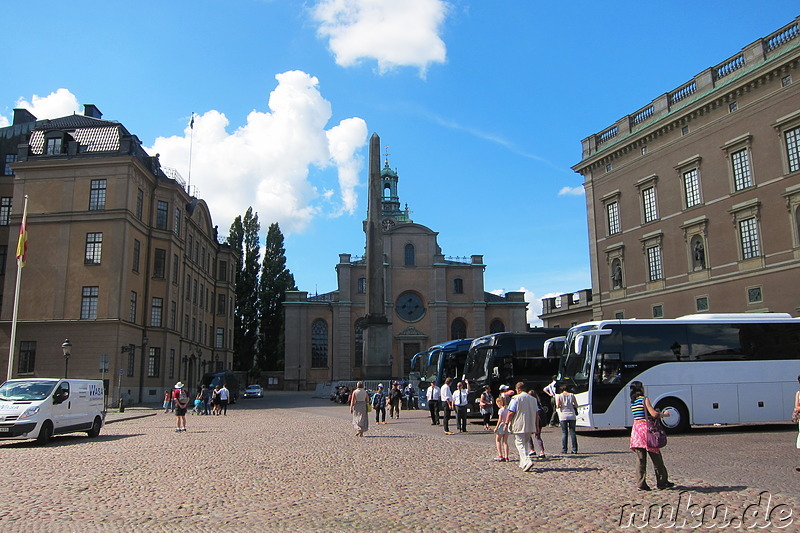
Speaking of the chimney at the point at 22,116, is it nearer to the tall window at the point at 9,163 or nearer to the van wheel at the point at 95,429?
the tall window at the point at 9,163

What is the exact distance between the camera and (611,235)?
129 ft

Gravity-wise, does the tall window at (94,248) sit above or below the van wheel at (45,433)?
above

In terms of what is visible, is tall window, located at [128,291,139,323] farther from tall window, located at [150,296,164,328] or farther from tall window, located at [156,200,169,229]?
tall window, located at [156,200,169,229]

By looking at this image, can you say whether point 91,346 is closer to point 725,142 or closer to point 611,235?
point 611,235

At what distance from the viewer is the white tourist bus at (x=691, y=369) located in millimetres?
17984

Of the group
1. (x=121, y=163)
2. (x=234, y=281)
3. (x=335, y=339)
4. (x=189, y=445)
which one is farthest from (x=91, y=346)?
(x=335, y=339)

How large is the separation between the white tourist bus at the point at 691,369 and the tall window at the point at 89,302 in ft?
96.2

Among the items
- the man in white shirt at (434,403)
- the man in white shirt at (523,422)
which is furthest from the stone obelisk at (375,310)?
the man in white shirt at (523,422)

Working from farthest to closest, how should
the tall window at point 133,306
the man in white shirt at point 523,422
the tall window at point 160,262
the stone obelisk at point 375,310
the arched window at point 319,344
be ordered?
the arched window at point 319,344 → the tall window at point 160,262 → the stone obelisk at point 375,310 → the tall window at point 133,306 → the man in white shirt at point 523,422

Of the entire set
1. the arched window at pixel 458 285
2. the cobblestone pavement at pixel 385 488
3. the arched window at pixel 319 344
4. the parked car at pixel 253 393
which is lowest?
the cobblestone pavement at pixel 385 488

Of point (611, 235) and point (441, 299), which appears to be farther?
point (441, 299)

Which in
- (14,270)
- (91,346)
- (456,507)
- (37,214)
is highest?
(37,214)

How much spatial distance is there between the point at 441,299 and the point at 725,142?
41.4 m

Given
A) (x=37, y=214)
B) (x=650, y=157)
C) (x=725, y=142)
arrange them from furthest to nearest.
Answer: (x=37, y=214)
(x=650, y=157)
(x=725, y=142)
